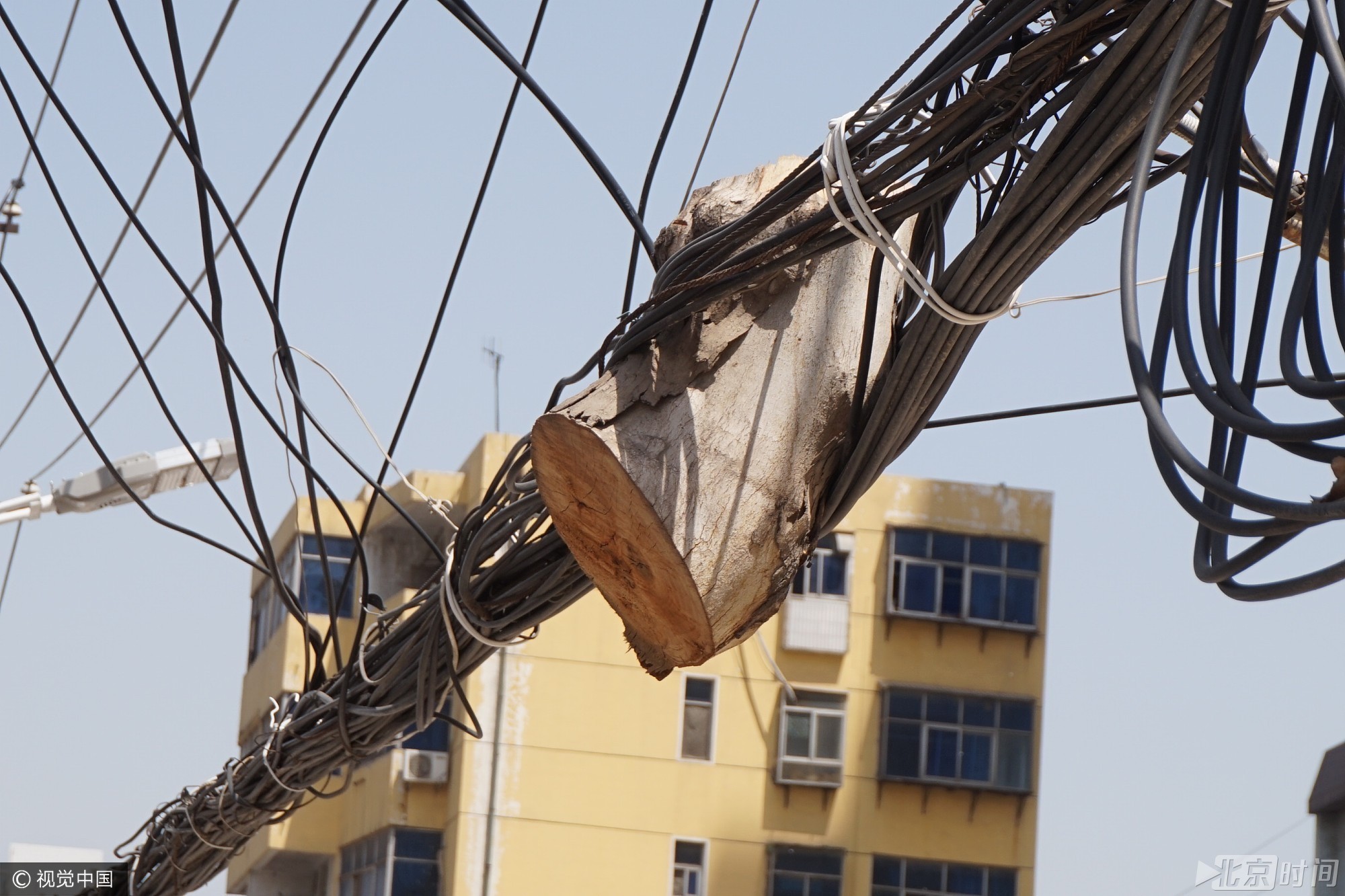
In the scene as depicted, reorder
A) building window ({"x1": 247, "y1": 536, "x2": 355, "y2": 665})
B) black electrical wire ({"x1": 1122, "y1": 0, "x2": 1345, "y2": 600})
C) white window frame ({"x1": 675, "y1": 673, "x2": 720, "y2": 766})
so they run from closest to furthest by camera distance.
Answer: black electrical wire ({"x1": 1122, "y1": 0, "x2": 1345, "y2": 600}), white window frame ({"x1": 675, "y1": 673, "x2": 720, "y2": 766}), building window ({"x1": 247, "y1": 536, "x2": 355, "y2": 665})

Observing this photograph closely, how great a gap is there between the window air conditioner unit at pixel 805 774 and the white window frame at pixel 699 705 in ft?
3.25

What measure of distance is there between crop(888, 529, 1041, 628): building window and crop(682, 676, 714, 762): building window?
301 centimetres

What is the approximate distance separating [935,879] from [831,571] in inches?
179

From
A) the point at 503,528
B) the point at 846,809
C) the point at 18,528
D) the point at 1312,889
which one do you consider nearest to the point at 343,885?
the point at 846,809

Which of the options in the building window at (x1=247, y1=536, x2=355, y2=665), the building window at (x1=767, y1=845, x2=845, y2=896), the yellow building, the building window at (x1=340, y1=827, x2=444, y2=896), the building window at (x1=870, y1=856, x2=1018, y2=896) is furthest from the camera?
the building window at (x1=247, y1=536, x2=355, y2=665)

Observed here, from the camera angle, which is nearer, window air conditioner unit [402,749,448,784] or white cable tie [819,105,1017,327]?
white cable tie [819,105,1017,327]

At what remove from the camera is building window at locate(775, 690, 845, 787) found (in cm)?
2442

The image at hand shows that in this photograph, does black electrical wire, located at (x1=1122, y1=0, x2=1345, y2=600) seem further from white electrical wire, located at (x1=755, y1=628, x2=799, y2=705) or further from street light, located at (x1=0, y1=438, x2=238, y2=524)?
white electrical wire, located at (x1=755, y1=628, x2=799, y2=705)

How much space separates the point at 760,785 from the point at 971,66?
22.8 meters

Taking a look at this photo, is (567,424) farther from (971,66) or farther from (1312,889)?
(1312,889)

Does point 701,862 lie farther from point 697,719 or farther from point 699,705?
point 699,705

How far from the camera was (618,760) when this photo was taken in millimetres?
23891

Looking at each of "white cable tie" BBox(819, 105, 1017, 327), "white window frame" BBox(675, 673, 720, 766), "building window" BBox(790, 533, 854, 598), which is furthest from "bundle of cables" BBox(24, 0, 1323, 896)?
"building window" BBox(790, 533, 854, 598)

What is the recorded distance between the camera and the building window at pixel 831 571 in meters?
25.2
